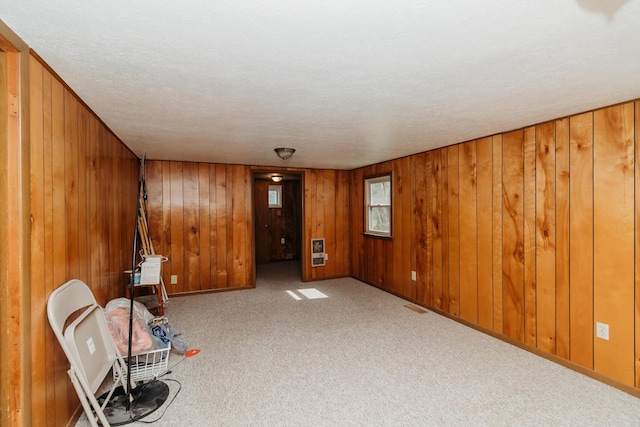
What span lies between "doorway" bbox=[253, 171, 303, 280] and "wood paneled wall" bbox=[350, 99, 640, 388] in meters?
4.73

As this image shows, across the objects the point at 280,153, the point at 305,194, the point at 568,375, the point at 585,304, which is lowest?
the point at 568,375

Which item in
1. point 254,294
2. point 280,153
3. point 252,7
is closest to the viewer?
point 252,7

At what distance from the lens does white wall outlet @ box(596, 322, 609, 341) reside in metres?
2.37

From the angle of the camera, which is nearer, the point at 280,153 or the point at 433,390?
the point at 433,390

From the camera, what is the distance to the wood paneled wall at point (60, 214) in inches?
59.8

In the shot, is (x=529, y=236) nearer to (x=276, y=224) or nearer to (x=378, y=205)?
(x=378, y=205)

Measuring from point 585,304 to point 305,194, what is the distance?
13.6 ft

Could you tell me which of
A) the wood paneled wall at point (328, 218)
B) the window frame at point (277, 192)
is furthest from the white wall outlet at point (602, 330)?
the window frame at point (277, 192)

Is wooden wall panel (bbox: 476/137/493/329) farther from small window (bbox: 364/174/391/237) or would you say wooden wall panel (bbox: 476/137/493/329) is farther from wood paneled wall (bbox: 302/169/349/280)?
wood paneled wall (bbox: 302/169/349/280)

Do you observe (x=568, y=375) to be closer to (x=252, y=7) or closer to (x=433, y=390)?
(x=433, y=390)

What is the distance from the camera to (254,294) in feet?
16.3

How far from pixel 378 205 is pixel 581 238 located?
119 inches

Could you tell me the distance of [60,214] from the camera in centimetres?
181

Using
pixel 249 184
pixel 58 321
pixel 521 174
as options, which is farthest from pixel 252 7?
pixel 249 184
